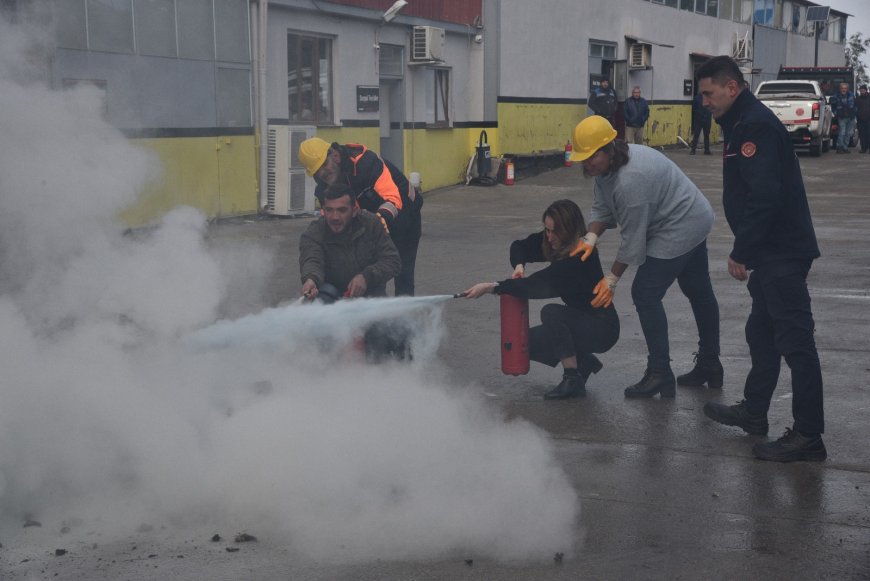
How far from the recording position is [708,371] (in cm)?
641

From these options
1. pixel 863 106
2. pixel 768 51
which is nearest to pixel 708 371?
pixel 863 106

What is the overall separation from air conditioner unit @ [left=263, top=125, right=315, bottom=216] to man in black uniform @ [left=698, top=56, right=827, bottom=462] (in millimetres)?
11578

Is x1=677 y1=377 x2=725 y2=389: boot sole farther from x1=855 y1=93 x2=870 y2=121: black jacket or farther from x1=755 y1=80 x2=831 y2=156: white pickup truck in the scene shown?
x1=855 y1=93 x2=870 y2=121: black jacket

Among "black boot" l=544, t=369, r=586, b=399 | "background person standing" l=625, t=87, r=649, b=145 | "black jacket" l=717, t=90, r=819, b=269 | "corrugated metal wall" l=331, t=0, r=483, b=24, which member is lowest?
"black boot" l=544, t=369, r=586, b=399

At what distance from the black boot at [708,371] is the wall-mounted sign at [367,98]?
13.0 m

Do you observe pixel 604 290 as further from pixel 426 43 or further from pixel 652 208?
pixel 426 43

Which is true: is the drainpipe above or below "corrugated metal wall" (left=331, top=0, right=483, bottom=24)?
below

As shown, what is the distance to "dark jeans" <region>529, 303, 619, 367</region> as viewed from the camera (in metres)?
6.20

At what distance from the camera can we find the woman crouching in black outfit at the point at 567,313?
19.9ft

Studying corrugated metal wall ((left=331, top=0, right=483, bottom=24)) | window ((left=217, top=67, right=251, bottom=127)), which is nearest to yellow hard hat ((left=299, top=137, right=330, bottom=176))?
window ((left=217, top=67, right=251, bottom=127))

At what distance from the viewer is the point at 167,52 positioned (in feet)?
47.3

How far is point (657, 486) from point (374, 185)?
2.95 m

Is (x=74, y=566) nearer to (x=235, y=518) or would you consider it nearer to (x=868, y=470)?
(x=235, y=518)

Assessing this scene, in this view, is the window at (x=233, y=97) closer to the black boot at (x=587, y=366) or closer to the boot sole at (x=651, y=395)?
the black boot at (x=587, y=366)
